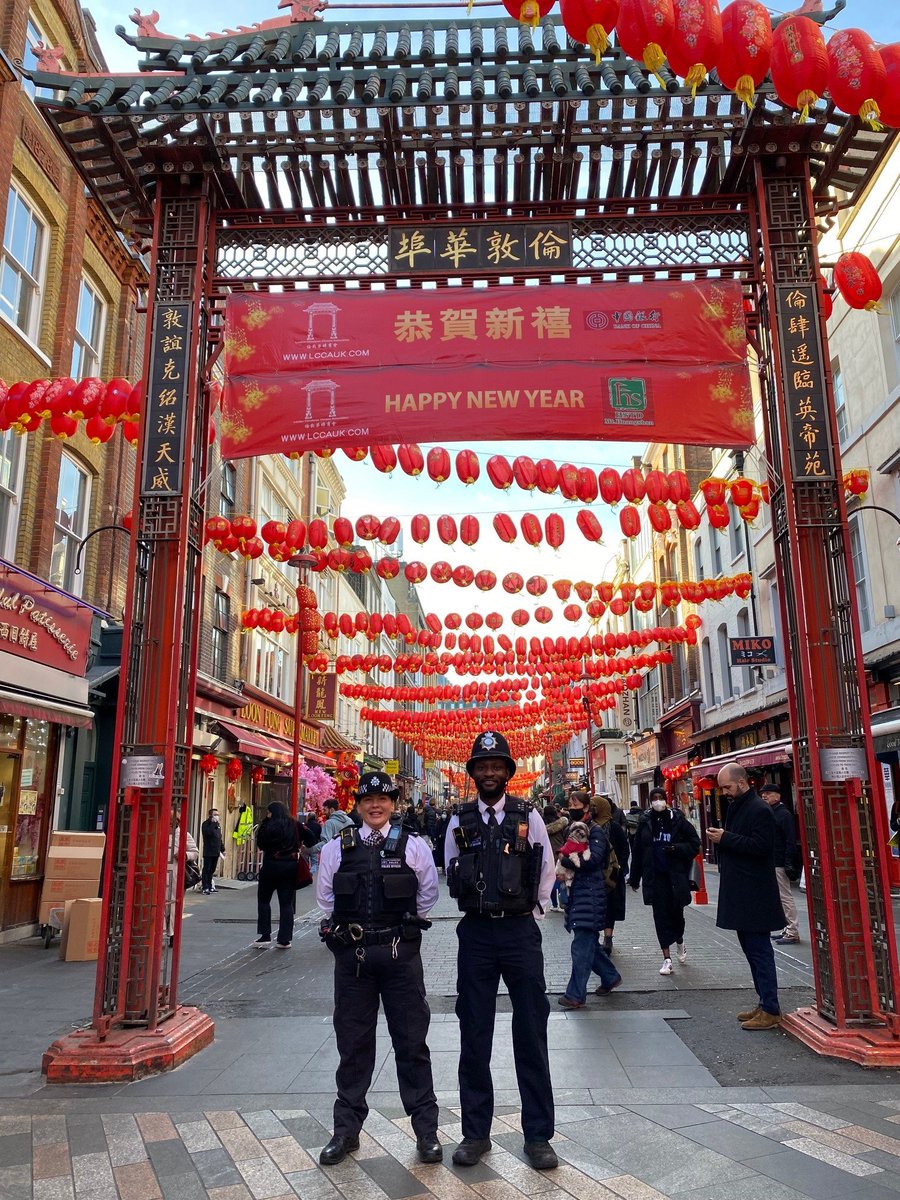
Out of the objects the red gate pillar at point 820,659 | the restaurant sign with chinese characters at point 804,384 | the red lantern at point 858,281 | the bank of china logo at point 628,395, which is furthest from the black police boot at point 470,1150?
the red lantern at point 858,281

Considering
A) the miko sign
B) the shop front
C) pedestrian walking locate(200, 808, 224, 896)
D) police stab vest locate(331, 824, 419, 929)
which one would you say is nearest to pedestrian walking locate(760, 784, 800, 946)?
police stab vest locate(331, 824, 419, 929)

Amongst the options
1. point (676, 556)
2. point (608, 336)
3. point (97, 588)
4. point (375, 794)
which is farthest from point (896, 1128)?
point (676, 556)

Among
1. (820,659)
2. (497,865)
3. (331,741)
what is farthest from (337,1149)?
(331,741)

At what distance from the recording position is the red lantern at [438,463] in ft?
36.4

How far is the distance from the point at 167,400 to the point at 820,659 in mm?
5918

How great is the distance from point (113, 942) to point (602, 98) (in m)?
7.91

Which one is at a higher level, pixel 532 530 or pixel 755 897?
pixel 532 530

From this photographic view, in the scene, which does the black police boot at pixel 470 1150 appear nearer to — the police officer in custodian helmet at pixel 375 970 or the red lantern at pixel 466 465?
the police officer in custodian helmet at pixel 375 970

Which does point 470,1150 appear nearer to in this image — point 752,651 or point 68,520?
point 68,520

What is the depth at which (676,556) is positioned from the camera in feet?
109

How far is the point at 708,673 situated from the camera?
97.9ft

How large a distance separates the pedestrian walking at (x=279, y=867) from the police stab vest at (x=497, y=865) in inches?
273

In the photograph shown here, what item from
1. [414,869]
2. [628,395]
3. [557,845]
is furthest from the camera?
[557,845]

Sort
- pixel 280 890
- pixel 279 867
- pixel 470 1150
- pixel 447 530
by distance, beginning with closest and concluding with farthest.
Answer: pixel 470 1150, pixel 279 867, pixel 280 890, pixel 447 530
